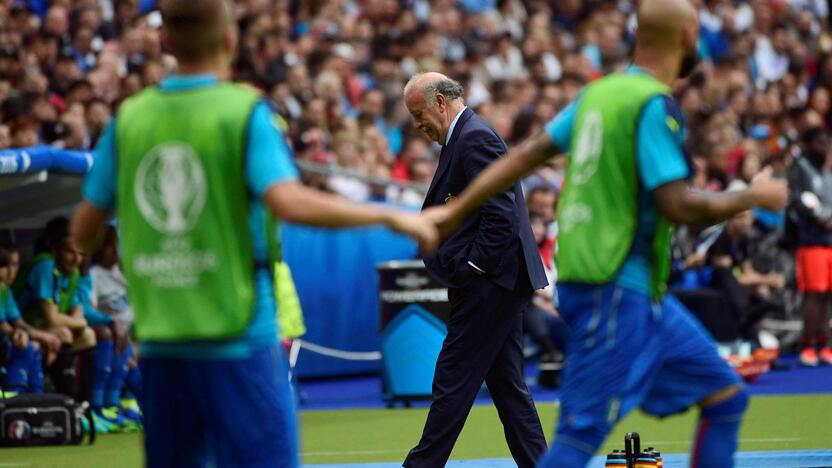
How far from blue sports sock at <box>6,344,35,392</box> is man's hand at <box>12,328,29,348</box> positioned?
7 centimetres

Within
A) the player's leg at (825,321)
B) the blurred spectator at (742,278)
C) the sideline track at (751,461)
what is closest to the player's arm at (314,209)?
the sideline track at (751,461)

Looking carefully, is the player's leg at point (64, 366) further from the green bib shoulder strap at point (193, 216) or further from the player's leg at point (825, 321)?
the player's leg at point (825, 321)

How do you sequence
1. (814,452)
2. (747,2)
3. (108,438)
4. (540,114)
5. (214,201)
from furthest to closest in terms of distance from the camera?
(747,2), (540,114), (108,438), (814,452), (214,201)

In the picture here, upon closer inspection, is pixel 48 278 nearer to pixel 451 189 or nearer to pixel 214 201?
pixel 451 189

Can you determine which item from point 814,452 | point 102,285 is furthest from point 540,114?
point 814,452

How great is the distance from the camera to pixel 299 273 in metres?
16.7

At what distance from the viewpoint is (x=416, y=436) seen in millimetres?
12117

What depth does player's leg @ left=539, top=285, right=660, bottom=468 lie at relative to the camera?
17.9 feet

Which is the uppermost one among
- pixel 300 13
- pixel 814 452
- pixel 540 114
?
pixel 300 13

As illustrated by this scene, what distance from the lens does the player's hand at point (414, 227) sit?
16.0ft

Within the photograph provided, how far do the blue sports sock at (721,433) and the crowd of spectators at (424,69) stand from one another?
8.18m

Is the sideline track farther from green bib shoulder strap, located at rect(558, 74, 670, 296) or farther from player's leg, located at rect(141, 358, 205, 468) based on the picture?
player's leg, located at rect(141, 358, 205, 468)

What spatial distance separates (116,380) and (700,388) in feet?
27.3

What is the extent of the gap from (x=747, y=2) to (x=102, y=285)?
56.4 feet
